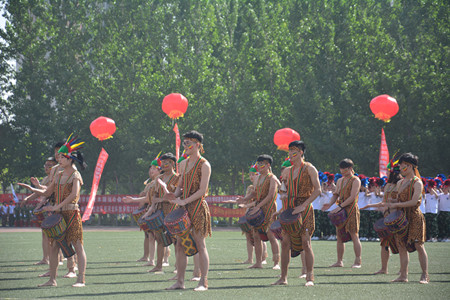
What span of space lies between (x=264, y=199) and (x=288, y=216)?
2626 millimetres

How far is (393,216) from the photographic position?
11.1m

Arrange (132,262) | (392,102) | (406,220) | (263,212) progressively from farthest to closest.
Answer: (392,102) → (132,262) → (263,212) → (406,220)

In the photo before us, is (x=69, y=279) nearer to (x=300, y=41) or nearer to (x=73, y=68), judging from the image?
(x=300, y=41)

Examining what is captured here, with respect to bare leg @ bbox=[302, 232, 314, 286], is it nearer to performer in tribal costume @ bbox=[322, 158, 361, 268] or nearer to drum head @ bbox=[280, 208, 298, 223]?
drum head @ bbox=[280, 208, 298, 223]

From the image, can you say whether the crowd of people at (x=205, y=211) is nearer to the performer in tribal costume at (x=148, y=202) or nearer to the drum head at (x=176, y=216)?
the drum head at (x=176, y=216)

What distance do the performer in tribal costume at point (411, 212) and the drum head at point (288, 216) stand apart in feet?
5.17

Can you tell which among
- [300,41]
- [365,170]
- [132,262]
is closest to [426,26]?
[300,41]

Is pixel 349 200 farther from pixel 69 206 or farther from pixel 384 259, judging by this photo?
pixel 69 206

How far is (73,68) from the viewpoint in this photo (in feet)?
142

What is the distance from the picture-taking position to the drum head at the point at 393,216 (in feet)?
36.1

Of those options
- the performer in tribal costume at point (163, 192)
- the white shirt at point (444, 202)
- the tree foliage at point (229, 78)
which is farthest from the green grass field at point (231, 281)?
the tree foliage at point (229, 78)

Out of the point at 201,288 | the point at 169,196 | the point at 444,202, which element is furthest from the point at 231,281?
the point at 444,202

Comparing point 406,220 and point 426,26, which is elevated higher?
point 426,26

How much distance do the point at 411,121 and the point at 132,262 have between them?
21.5m
